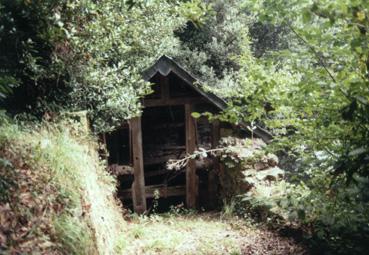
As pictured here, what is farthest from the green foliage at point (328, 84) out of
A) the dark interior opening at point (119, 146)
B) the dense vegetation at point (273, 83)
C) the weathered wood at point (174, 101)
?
the dark interior opening at point (119, 146)

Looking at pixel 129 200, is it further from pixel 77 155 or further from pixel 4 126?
pixel 4 126

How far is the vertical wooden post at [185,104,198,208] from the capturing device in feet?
32.8

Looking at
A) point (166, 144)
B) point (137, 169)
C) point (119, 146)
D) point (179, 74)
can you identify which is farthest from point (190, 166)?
point (179, 74)

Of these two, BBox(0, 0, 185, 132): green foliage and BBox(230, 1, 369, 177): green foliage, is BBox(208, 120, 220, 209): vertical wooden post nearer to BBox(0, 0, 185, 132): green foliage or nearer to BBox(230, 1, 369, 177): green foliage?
BBox(0, 0, 185, 132): green foliage

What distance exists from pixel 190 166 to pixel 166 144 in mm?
1151

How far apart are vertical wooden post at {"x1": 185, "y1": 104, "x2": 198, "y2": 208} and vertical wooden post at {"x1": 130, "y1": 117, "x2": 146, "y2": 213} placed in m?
1.23

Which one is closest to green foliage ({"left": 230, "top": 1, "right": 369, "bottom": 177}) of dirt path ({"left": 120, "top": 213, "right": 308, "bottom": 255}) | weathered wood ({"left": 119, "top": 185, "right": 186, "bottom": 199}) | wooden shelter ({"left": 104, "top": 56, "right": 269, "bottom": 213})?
dirt path ({"left": 120, "top": 213, "right": 308, "bottom": 255})

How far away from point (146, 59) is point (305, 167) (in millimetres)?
6261

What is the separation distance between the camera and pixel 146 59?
991 cm

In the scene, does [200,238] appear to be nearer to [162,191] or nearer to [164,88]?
[162,191]

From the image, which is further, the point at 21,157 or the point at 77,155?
the point at 77,155

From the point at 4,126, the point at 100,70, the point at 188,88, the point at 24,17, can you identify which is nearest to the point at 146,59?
the point at 188,88

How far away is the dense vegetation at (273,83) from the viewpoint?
305 cm

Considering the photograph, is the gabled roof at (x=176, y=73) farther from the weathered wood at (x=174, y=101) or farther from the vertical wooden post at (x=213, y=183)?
the vertical wooden post at (x=213, y=183)
